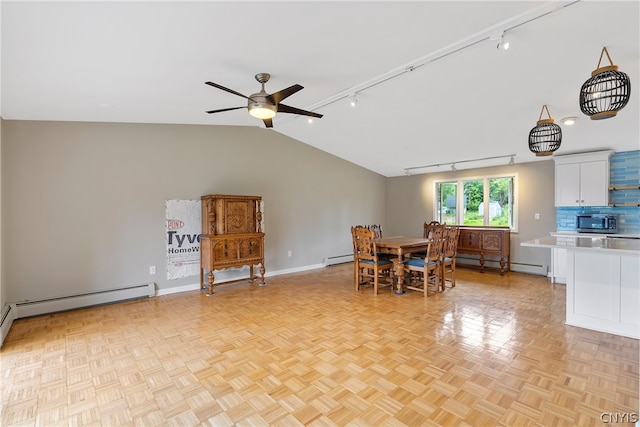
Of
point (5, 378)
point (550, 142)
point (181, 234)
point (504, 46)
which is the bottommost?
point (5, 378)

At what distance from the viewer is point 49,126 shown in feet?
12.1

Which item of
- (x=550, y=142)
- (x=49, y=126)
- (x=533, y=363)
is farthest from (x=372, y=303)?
(x=49, y=126)

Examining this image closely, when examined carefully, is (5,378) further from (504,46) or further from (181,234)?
(504,46)

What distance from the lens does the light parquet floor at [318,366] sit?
1.84 meters

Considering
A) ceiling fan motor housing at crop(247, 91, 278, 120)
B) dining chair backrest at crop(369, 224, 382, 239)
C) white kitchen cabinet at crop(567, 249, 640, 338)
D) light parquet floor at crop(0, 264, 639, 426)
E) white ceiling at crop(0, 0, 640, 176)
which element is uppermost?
white ceiling at crop(0, 0, 640, 176)

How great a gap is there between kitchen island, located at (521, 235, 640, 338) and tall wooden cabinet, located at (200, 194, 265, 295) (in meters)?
3.68

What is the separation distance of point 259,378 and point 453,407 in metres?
1.32

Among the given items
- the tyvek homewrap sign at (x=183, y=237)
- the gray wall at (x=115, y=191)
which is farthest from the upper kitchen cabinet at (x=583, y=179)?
the tyvek homewrap sign at (x=183, y=237)

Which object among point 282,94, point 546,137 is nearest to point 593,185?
point 546,137

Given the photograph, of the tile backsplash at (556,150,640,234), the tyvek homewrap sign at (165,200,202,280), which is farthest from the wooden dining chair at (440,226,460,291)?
the tyvek homewrap sign at (165,200,202,280)

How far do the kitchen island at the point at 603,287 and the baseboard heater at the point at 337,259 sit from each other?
403cm

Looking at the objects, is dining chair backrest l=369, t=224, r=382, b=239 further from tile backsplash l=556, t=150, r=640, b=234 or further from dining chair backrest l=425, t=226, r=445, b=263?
tile backsplash l=556, t=150, r=640, b=234

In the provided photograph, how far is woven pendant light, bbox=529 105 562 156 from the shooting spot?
285cm

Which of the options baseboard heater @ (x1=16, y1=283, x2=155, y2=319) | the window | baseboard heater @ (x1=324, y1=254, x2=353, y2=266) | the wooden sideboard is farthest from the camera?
baseboard heater @ (x1=324, y1=254, x2=353, y2=266)
